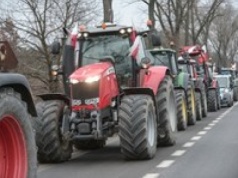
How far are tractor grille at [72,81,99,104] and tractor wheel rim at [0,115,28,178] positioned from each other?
5040 millimetres

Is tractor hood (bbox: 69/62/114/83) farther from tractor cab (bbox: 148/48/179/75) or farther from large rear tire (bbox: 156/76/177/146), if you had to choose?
tractor cab (bbox: 148/48/179/75)

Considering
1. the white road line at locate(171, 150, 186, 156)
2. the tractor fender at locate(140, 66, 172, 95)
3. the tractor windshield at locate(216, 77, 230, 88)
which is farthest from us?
the tractor windshield at locate(216, 77, 230, 88)

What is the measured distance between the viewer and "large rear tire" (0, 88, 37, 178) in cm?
572

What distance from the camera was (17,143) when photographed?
5867mm

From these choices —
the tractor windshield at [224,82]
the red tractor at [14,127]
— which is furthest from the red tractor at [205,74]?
the red tractor at [14,127]

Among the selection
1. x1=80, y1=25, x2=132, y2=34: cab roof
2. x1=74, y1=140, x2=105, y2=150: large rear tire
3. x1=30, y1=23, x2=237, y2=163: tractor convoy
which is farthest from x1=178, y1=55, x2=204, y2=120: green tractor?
x1=80, y1=25, x2=132, y2=34: cab roof

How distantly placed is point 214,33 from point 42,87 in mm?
76418

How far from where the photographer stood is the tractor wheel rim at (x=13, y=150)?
5.79 meters

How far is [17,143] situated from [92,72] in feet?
17.3

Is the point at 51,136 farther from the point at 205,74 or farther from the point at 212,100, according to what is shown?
the point at 212,100

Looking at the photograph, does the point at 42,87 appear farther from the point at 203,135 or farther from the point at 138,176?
the point at 138,176

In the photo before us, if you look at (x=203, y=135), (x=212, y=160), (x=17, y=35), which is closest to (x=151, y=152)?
(x=212, y=160)

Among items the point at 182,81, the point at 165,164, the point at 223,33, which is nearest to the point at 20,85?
the point at 165,164

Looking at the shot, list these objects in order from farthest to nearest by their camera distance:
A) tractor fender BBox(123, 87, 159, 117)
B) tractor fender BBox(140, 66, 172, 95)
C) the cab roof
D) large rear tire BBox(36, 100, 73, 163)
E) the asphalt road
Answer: tractor fender BBox(140, 66, 172, 95) < the cab roof < tractor fender BBox(123, 87, 159, 117) < large rear tire BBox(36, 100, 73, 163) < the asphalt road
